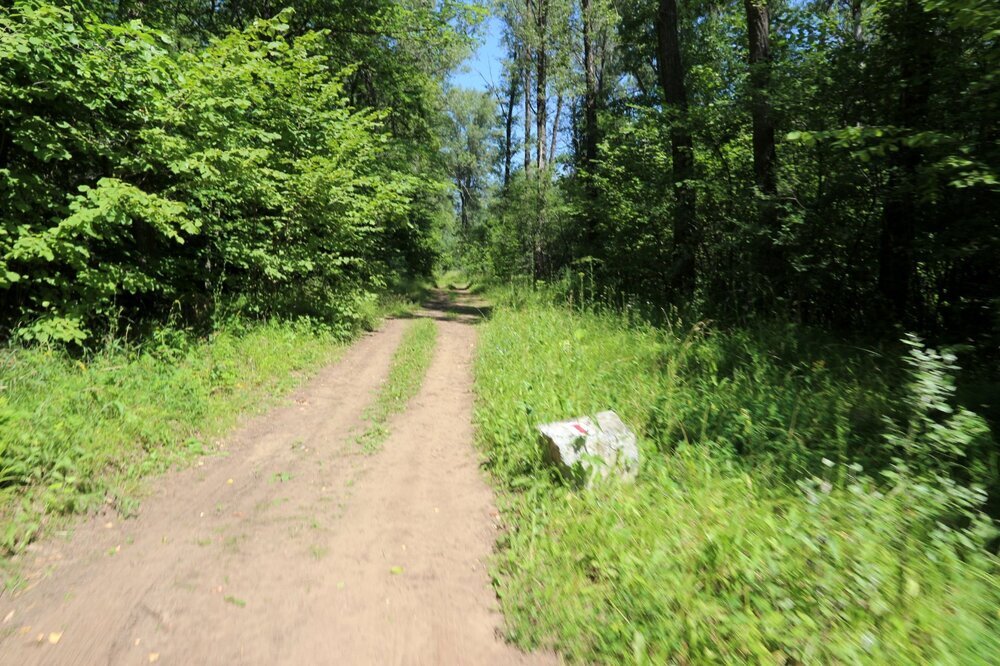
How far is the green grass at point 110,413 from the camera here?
366 centimetres

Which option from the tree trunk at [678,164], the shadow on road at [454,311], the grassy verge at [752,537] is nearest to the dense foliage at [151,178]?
the shadow on road at [454,311]

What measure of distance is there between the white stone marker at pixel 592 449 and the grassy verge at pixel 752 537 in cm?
14

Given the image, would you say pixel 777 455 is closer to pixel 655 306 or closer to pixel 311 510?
pixel 311 510

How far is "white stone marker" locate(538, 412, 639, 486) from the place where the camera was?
3.96m

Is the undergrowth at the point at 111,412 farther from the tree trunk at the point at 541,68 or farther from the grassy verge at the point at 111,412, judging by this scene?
the tree trunk at the point at 541,68

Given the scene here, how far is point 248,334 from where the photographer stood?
25.9ft

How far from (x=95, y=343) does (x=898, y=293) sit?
10097mm

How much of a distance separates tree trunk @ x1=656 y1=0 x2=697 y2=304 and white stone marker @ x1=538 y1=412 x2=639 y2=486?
606cm

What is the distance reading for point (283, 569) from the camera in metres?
3.28

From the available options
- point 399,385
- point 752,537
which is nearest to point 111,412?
point 399,385

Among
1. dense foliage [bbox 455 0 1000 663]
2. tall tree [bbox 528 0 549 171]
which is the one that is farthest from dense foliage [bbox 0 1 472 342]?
tall tree [bbox 528 0 549 171]

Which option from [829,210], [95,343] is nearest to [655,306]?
[829,210]

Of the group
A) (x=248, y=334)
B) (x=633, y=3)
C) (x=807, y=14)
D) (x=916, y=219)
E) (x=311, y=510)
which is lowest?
(x=311, y=510)

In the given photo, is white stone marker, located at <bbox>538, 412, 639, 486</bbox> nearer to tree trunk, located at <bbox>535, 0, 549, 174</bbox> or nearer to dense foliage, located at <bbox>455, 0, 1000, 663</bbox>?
dense foliage, located at <bbox>455, 0, 1000, 663</bbox>
